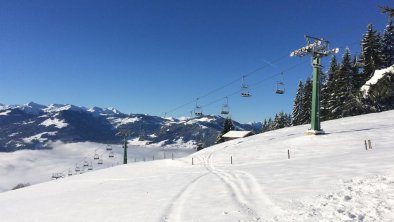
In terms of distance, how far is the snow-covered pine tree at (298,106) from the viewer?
83.0 meters

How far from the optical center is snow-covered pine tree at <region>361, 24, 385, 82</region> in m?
60.9

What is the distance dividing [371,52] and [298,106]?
2549 centimetres

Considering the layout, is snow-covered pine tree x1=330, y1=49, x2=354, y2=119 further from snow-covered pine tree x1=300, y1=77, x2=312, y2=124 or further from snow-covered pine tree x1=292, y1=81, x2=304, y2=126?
snow-covered pine tree x1=292, y1=81, x2=304, y2=126

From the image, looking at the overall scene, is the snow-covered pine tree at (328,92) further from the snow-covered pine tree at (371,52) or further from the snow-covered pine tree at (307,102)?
the snow-covered pine tree at (371,52)

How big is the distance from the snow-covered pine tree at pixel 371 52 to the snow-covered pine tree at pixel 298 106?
21.5m

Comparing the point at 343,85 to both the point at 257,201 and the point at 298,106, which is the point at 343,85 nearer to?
the point at 298,106

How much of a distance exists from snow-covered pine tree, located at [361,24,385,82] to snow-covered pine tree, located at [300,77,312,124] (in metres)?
16.1

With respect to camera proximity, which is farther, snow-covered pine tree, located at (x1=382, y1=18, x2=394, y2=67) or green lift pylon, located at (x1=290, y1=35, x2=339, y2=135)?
snow-covered pine tree, located at (x1=382, y1=18, x2=394, y2=67)

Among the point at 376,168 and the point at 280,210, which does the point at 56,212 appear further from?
the point at 376,168

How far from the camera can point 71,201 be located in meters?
20.3

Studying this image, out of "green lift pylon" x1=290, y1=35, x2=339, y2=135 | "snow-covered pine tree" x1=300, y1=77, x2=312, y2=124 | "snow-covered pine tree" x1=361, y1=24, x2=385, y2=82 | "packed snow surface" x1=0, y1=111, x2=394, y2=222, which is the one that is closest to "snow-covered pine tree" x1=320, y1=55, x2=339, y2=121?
"snow-covered pine tree" x1=300, y1=77, x2=312, y2=124

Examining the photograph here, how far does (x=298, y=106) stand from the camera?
84.8m

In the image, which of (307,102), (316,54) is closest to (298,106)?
(307,102)

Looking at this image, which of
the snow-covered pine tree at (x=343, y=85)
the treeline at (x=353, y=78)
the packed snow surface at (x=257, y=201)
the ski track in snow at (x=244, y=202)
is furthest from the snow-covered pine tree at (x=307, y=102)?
the ski track in snow at (x=244, y=202)
